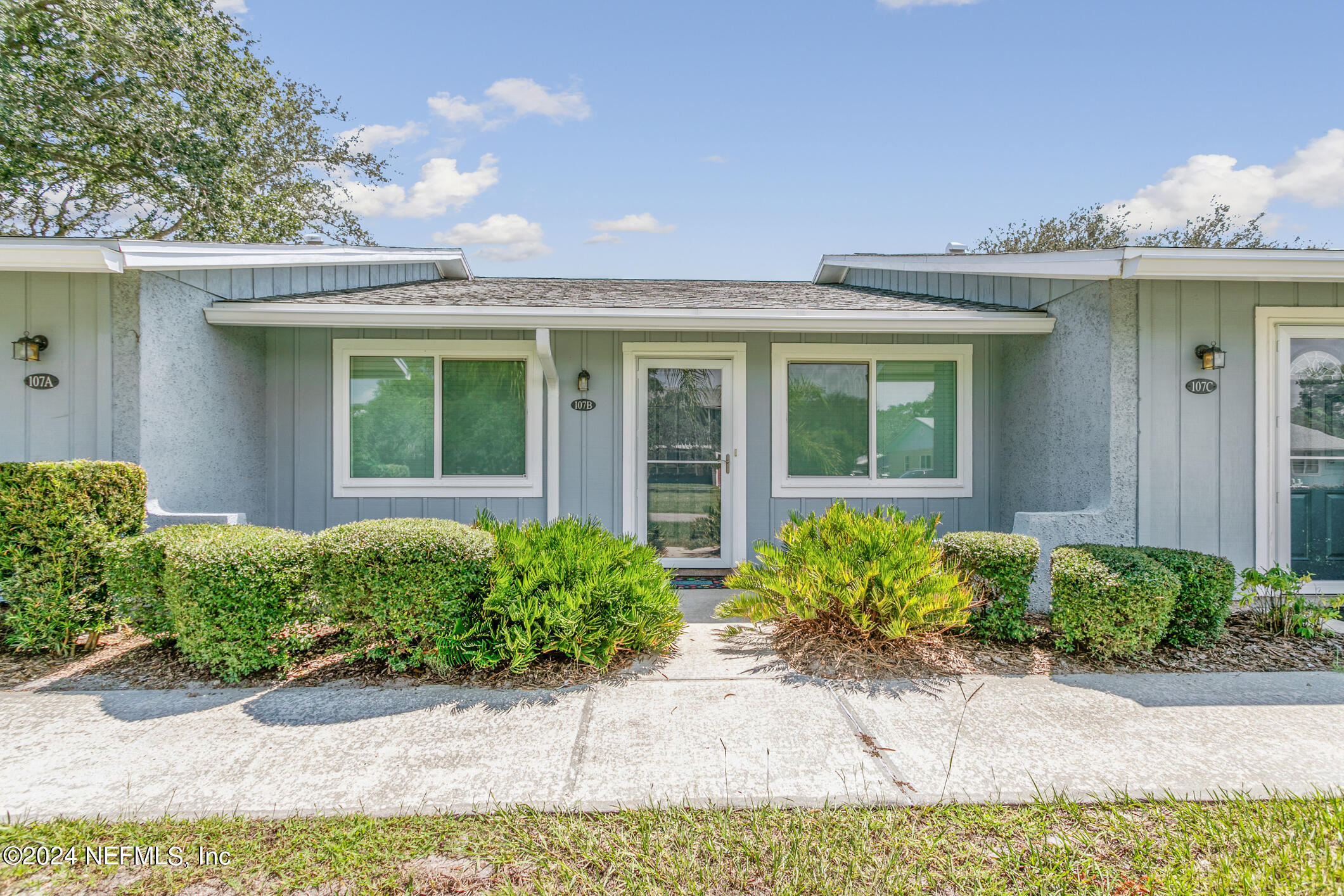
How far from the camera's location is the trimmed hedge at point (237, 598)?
11.2 ft

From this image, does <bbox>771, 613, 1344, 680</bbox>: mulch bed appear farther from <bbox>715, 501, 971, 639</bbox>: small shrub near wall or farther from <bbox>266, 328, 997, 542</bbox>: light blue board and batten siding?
<bbox>266, 328, 997, 542</bbox>: light blue board and batten siding

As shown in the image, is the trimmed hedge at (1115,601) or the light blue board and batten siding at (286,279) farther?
the light blue board and batten siding at (286,279)

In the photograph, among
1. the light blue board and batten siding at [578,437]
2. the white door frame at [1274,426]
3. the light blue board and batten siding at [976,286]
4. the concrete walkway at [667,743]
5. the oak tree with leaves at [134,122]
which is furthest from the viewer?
the oak tree with leaves at [134,122]

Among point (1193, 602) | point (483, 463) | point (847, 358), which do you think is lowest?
point (1193, 602)

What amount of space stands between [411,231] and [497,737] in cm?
1451

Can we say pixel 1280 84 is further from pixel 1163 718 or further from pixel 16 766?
pixel 16 766

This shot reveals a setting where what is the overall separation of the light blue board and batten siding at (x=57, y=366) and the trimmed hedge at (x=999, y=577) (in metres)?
6.49

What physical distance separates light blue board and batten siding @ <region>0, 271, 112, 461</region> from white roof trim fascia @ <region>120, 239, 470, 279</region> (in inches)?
24.2

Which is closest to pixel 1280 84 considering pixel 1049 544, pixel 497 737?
pixel 1049 544

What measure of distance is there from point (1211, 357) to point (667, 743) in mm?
5049

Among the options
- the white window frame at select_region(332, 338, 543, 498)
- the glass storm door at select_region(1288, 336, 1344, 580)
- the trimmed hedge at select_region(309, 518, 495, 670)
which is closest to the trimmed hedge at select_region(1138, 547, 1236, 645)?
the glass storm door at select_region(1288, 336, 1344, 580)

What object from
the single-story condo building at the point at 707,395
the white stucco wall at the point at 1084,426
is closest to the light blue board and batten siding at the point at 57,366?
the single-story condo building at the point at 707,395

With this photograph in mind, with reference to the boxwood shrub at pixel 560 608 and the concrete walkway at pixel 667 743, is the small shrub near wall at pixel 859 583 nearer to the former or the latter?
the concrete walkway at pixel 667 743

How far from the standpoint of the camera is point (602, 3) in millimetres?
9586
